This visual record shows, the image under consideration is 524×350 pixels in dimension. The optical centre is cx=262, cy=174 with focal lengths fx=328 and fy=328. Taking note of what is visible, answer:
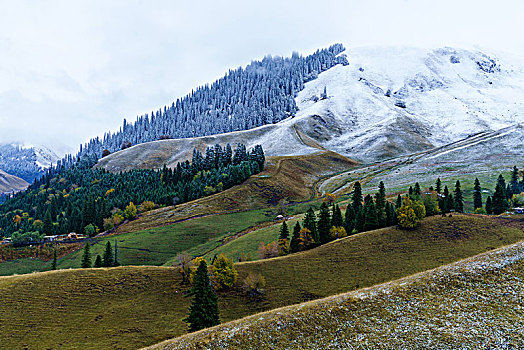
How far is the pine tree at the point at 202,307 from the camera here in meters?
44.7

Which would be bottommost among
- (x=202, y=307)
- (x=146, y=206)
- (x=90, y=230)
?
(x=202, y=307)

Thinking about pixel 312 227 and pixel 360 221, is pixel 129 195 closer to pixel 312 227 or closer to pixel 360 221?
pixel 312 227

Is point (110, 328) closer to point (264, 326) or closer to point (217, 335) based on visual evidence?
point (217, 335)

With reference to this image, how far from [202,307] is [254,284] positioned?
59.7 ft

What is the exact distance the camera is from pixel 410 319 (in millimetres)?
31484

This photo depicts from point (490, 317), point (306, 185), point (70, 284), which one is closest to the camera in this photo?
point (490, 317)

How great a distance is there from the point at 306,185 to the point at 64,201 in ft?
452

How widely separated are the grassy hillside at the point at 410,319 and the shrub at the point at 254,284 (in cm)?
2583

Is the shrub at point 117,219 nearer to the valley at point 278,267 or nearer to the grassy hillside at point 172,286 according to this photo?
the valley at point 278,267

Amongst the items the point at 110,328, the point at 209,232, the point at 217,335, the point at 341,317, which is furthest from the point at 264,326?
the point at 209,232

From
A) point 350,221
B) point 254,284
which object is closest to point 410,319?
point 254,284

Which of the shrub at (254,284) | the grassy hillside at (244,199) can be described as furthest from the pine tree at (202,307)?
the grassy hillside at (244,199)

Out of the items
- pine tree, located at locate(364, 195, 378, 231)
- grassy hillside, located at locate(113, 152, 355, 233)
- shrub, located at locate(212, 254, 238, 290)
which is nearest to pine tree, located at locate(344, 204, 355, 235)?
pine tree, located at locate(364, 195, 378, 231)

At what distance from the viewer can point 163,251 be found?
104 metres
